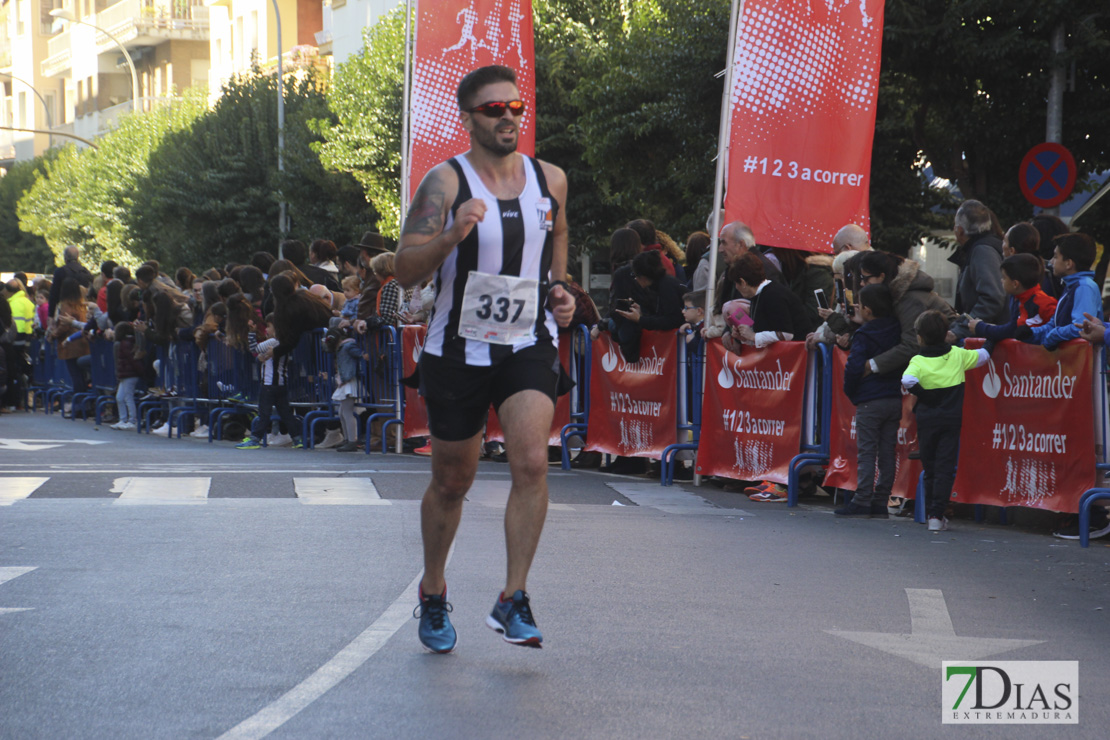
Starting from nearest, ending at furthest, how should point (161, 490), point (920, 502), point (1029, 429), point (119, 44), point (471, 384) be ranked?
point (471, 384) < point (1029, 429) < point (920, 502) < point (161, 490) < point (119, 44)

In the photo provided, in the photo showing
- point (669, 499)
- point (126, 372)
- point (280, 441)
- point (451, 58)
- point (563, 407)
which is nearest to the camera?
point (669, 499)

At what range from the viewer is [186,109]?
2099 inches

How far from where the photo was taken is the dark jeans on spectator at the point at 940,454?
9.41m

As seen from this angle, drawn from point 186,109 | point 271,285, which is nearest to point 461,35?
point 271,285

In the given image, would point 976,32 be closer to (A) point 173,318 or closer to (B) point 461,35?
(B) point 461,35

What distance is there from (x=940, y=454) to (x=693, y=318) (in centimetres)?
308

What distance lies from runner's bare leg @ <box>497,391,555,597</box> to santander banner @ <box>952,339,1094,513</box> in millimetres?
4786

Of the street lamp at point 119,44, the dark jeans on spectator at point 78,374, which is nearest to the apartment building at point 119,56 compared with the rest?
the street lamp at point 119,44

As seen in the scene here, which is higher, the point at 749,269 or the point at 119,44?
the point at 119,44

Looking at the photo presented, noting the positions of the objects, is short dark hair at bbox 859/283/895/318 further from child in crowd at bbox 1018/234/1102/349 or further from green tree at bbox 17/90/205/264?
green tree at bbox 17/90/205/264

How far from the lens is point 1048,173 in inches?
566

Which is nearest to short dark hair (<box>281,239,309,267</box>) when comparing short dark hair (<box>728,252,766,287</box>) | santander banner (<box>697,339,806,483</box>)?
santander banner (<box>697,339,806,483</box>)

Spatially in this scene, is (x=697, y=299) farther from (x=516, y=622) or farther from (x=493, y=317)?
(x=516, y=622)

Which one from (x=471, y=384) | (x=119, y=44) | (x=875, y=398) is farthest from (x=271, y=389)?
(x=119, y=44)
